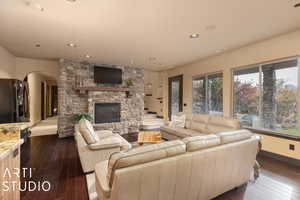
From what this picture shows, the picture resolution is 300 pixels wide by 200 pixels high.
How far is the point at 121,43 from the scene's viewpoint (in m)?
3.59

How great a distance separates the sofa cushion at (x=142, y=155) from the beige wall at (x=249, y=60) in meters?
3.01

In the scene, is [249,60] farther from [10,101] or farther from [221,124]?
[10,101]

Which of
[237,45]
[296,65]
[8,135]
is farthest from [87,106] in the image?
[296,65]

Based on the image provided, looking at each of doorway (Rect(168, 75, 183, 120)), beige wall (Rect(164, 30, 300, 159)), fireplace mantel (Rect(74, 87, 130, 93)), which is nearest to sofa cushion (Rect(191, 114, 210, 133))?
beige wall (Rect(164, 30, 300, 159))

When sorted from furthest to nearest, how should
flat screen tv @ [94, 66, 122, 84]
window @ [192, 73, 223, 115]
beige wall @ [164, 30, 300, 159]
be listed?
flat screen tv @ [94, 66, 122, 84] → window @ [192, 73, 223, 115] → beige wall @ [164, 30, 300, 159]

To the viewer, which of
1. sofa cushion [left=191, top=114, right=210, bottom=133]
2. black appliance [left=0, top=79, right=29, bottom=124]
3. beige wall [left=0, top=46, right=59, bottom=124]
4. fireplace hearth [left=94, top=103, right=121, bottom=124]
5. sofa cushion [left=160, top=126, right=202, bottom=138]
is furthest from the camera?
fireplace hearth [left=94, top=103, right=121, bottom=124]

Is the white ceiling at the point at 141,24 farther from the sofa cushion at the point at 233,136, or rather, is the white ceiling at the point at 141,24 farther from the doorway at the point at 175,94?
the doorway at the point at 175,94

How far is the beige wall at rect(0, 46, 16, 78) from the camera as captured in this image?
12.7ft

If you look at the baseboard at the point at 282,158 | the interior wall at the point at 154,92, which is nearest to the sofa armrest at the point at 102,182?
the baseboard at the point at 282,158

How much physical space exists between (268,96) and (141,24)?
340 cm

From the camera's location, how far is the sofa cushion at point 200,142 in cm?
153

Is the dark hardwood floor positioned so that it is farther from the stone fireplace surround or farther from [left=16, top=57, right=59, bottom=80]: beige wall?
[left=16, top=57, right=59, bottom=80]: beige wall

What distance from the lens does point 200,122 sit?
3.82 metres

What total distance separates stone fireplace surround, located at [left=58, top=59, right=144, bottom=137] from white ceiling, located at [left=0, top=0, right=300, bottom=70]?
4.04 feet
